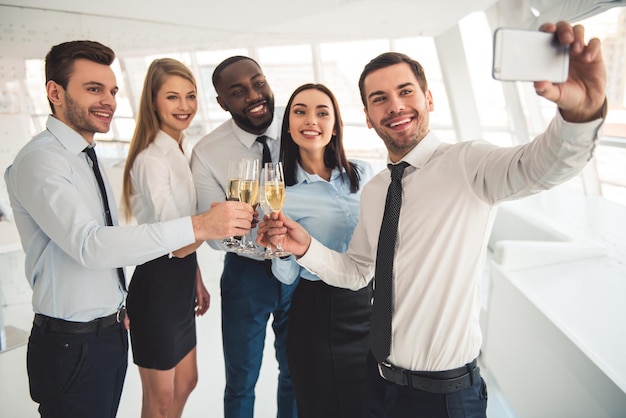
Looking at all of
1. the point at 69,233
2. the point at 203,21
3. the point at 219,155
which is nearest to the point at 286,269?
the point at 219,155

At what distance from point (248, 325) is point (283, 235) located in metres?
0.79

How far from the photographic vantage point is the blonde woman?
6.37 feet

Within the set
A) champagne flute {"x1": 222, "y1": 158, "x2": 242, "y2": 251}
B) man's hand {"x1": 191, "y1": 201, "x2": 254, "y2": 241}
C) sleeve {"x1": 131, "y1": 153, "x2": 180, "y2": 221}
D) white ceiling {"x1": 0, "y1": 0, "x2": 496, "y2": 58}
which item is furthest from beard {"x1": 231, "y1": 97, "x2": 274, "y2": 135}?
white ceiling {"x1": 0, "y1": 0, "x2": 496, "y2": 58}

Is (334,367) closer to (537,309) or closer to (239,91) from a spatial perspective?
(537,309)

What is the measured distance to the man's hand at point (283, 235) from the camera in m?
1.57

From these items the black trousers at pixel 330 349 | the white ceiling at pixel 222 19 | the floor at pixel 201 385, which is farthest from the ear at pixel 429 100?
the white ceiling at pixel 222 19

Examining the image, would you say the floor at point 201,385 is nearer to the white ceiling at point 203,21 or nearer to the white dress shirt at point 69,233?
the white dress shirt at point 69,233

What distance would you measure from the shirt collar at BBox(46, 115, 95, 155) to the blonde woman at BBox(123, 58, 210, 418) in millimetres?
346

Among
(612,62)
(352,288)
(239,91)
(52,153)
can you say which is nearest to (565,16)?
(612,62)

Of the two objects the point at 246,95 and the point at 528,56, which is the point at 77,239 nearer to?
the point at 246,95

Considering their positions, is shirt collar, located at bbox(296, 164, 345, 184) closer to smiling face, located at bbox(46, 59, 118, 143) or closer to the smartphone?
smiling face, located at bbox(46, 59, 118, 143)

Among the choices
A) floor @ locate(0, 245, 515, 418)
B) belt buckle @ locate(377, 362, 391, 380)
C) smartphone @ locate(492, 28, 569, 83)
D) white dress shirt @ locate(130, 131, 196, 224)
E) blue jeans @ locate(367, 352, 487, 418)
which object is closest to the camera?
smartphone @ locate(492, 28, 569, 83)

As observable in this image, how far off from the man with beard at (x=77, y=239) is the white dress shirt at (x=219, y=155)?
1.69ft

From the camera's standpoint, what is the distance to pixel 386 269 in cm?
138
